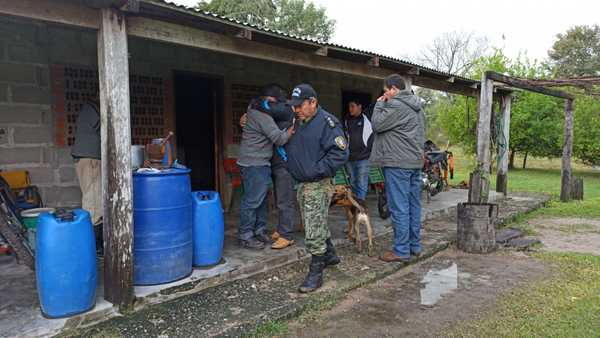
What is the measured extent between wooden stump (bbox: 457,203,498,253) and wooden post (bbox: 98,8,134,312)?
3884mm

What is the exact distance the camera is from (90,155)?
399cm

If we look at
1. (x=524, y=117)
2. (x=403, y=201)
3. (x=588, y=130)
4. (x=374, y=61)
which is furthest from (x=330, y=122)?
(x=588, y=130)

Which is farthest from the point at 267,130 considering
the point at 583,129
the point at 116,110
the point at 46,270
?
the point at 583,129

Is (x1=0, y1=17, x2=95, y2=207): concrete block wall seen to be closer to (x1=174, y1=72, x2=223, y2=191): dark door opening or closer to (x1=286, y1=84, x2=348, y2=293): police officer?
(x1=174, y1=72, x2=223, y2=191): dark door opening

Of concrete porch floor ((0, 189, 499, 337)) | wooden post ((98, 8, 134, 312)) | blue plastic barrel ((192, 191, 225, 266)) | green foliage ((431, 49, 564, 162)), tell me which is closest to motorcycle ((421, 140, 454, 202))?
concrete porch floor ((0, 189, 499, 337))

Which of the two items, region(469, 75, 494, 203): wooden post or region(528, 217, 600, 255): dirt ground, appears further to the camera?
region(469, 75, 494, 203): wooden post

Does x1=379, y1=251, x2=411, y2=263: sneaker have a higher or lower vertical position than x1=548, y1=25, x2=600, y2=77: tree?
lower

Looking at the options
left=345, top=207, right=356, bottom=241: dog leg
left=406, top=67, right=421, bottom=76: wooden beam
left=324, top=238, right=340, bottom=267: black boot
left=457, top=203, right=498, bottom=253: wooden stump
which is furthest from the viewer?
left=406, top=67, right=421, bottom=76: wooden beam

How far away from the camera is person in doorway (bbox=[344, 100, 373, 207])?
584cm

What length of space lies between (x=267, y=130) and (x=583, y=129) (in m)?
15.9

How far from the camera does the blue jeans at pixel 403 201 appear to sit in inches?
182

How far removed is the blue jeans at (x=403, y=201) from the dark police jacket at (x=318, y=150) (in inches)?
41.2

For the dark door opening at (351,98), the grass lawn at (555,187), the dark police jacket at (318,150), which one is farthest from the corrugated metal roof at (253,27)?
the grass lawn at (555,187)

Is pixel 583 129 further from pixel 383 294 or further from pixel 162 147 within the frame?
pixel 162 147
